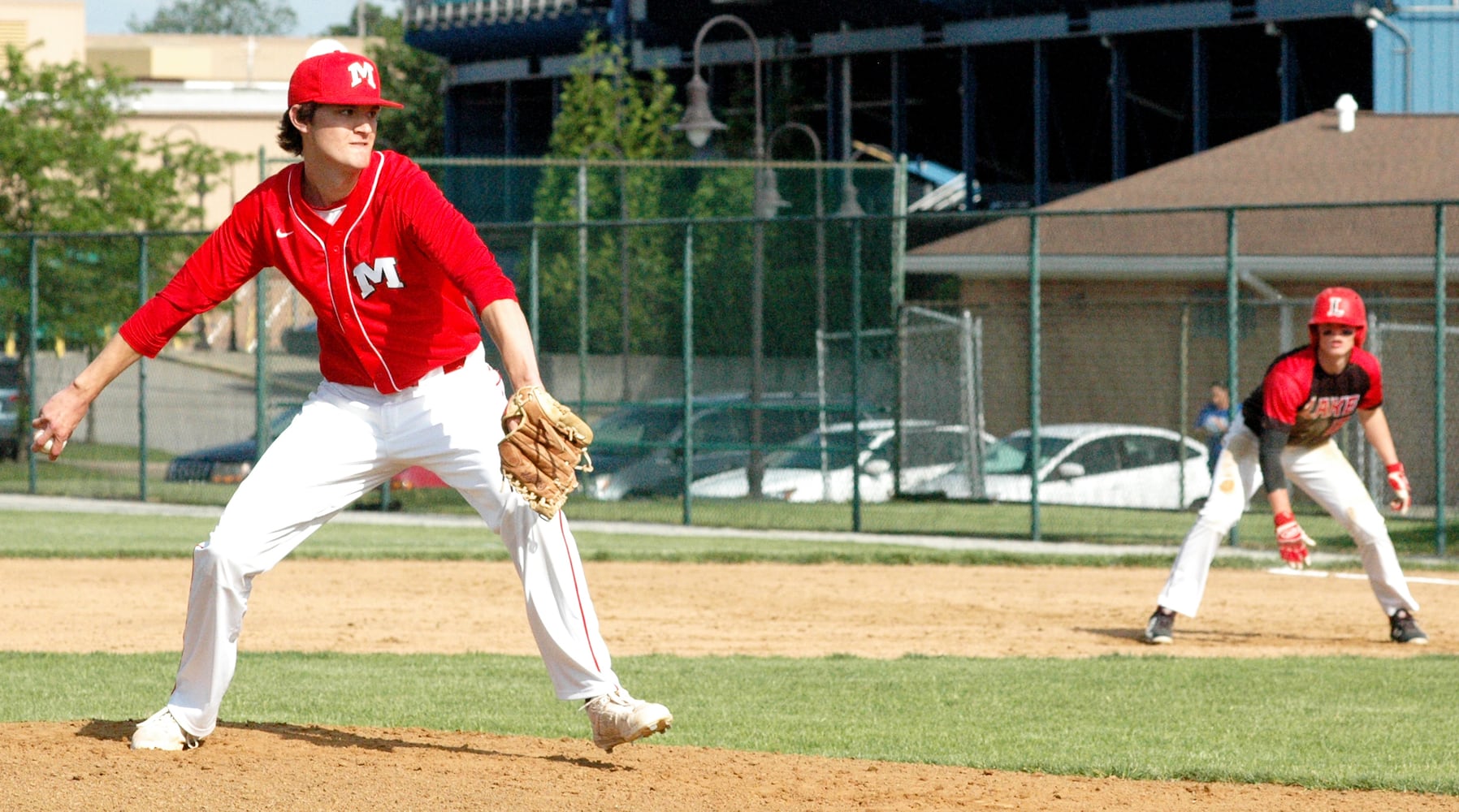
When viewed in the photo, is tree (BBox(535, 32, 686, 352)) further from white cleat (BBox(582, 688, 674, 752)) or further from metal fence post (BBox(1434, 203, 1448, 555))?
white cleat (BBox(582, 688, 674, 752))

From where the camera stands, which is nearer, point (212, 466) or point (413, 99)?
point (212, 466)

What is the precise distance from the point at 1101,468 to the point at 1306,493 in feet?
26.0

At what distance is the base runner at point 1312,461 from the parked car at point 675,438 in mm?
7698

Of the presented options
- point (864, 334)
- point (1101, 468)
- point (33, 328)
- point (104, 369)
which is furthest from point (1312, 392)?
point (33, 328)

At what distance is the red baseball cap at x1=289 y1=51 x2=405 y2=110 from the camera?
198 inches

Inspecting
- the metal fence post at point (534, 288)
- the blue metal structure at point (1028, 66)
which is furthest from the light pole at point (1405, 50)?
the metal fence post at point (534, 288)

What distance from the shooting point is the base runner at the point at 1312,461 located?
873 cm

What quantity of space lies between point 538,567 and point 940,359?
13126 mm

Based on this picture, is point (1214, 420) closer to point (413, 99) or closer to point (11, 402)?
point (11, 402)

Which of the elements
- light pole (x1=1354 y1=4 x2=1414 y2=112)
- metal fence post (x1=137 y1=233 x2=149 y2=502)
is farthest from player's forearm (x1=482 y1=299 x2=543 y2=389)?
light pole (x1=1354 y1=4 x2=1414 y2=112)

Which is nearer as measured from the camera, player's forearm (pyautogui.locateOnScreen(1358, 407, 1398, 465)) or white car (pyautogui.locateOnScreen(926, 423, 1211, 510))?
player's forearm (pyautogui.locateOnScreen(1358, 407, 1398, 465))

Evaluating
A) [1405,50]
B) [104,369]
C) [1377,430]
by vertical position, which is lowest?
[1377,430]

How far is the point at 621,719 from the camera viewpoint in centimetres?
515

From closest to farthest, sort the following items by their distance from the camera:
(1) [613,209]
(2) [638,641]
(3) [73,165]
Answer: (2) [638,641] → (1) [613,209] → (3) [73,165]
